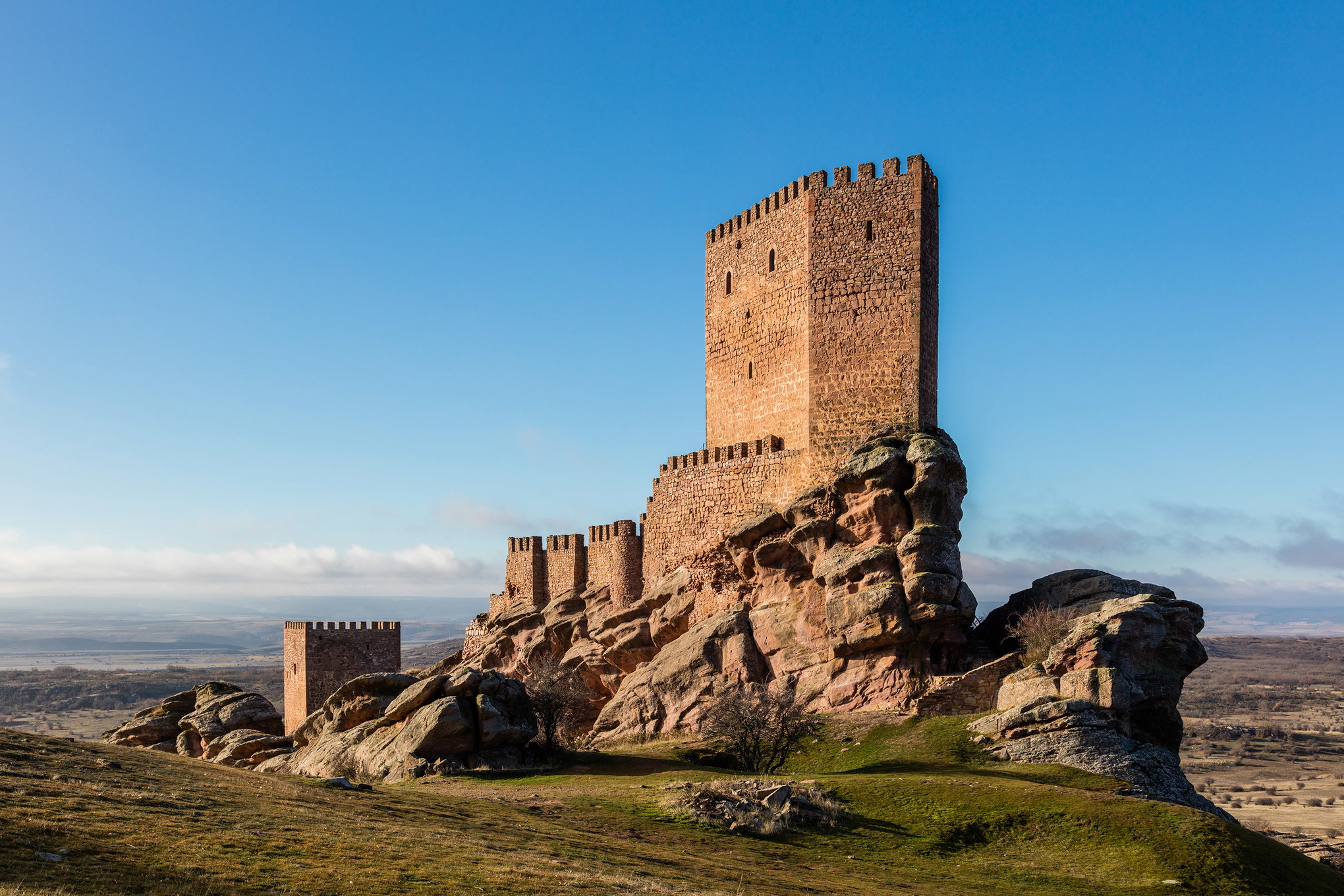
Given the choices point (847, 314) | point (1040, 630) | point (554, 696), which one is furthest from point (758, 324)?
point (554, 696)

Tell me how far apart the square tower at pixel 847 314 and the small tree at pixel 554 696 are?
513 inches

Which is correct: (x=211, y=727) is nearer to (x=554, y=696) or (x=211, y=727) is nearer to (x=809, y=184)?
(x=554, y=696)

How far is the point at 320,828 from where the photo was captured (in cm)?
1975

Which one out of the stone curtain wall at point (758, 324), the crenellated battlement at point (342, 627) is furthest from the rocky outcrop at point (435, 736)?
the crenellated battlement at point (342, 627)

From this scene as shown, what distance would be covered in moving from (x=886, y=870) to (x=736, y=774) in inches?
365

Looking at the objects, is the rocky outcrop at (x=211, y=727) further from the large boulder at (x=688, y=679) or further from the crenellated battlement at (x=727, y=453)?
the crenellated battlement at (x=727, y=453)

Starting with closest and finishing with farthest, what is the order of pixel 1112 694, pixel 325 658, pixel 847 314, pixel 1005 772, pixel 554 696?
pixel 1005 772 < pixel 1112 694 < pixel 554 696 < pixel 847 314 < pixel 325 658

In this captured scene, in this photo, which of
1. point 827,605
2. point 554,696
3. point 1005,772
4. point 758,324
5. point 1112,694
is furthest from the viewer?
point 758,324

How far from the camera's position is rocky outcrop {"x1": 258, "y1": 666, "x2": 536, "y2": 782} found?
3291 cm

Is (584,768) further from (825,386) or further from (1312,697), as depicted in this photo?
(1312,697)

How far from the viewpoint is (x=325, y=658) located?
6244cm

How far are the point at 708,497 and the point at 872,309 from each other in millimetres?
11280

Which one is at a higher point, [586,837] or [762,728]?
[762,728]

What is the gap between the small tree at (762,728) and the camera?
33.2 metres
